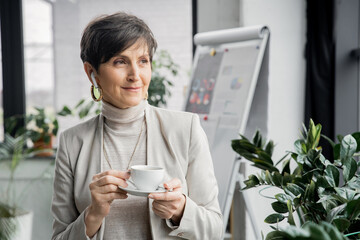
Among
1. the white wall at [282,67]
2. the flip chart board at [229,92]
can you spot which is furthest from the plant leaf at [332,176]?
the white wall at [282,67]

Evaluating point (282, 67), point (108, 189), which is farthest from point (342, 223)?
point (282, 67)

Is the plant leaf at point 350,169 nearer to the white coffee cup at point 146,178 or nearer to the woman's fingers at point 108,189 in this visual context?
the white coffee cup at point 146,178

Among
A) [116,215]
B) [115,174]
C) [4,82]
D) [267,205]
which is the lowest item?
[267,205]

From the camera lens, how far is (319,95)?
2.84 m

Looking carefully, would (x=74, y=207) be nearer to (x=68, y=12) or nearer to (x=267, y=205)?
(x=267, y=205)

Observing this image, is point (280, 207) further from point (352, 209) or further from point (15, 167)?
point (15, 167)

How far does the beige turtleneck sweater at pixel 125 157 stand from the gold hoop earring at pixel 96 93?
28 millimetres

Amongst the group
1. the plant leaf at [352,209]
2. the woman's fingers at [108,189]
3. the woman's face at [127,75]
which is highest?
the woman's face at [127,75]

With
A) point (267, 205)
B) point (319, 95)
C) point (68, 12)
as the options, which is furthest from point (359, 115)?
point (68, 12)

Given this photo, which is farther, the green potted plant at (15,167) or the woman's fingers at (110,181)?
the green potted plant at (15,167)

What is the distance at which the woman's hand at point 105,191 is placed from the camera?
111 cm

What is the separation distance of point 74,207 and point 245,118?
4.39 ft

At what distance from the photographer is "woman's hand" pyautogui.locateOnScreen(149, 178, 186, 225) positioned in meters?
1.10

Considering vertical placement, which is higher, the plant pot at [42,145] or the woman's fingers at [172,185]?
the woman's fingers at [172,185]
